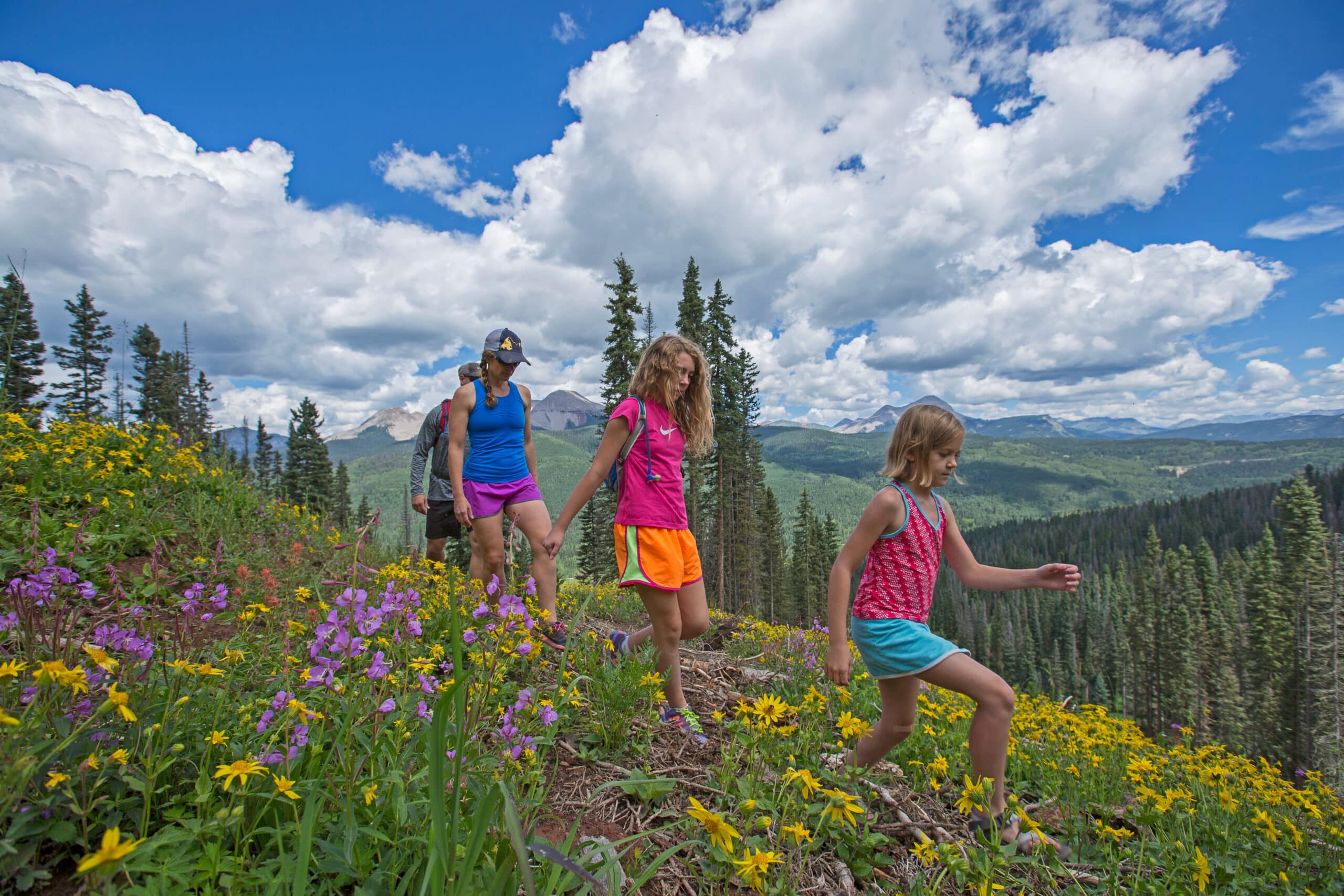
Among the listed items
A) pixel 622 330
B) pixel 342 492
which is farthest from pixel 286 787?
pixel 342 492

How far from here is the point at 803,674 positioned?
5.16 meters

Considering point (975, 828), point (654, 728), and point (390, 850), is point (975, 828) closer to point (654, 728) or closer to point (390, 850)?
point (654, 728)

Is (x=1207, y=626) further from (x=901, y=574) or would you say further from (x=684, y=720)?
(x=684, y=720)

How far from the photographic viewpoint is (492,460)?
514cm

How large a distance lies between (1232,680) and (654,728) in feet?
202

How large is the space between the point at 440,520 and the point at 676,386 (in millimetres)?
3770

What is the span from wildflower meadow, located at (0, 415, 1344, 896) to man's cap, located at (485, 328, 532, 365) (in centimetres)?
197

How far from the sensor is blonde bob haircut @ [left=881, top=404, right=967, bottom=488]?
11.3 feet

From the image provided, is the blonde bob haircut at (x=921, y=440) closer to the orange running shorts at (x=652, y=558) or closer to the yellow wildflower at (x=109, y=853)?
the orange running shorts at (x=652, y=558)

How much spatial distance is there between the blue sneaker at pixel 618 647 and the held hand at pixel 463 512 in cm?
160

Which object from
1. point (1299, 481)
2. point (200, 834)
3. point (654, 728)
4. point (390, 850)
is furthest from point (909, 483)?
point (1299, 481)

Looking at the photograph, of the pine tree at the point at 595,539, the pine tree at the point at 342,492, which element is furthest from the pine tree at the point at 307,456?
the pine tree at the point at 595,539

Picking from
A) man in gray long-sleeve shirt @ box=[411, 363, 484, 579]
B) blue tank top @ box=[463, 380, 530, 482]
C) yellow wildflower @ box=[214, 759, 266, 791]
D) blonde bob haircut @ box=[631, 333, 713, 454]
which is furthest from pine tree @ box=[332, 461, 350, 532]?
yellow wildflower @ box=[214, 759, 266, 791]

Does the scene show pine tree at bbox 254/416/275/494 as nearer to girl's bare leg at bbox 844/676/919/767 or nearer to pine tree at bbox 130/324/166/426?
pine tree at bbox 130/324/166/426
